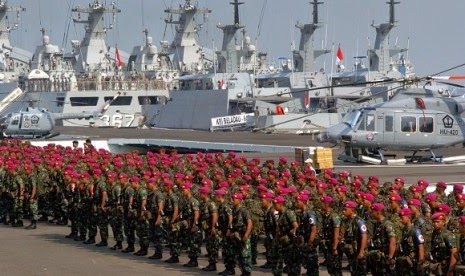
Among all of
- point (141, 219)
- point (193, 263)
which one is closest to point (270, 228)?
point (193, 263)

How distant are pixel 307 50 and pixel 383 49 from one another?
261 inches

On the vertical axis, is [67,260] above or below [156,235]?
below

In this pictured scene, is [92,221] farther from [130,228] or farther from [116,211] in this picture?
[130,228]

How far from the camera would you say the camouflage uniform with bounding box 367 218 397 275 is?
12735mm

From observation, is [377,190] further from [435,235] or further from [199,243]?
[435,235]

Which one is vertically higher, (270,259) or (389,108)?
(389,108)

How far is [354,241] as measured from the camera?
13438 mm

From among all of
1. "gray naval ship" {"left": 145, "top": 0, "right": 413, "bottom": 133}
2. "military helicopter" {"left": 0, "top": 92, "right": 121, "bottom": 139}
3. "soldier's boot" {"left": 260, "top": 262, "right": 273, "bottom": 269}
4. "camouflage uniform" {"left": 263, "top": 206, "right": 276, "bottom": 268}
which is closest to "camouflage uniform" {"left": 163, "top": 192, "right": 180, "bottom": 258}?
"soldier's boot" {"left": 260, "top": 262, "right": 273, "bottom": 269}

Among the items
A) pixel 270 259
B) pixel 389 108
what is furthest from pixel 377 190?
pixel 389 108

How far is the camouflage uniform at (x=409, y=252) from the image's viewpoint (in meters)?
12.3

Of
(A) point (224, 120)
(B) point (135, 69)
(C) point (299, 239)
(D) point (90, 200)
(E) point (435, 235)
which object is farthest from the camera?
(B) point (135, 69)

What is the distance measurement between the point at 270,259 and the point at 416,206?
2.63 metres

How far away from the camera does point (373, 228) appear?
1329cm

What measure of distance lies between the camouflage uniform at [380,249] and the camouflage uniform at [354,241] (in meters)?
0.11
